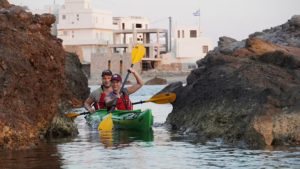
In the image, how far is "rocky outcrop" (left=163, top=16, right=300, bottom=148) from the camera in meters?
15.4

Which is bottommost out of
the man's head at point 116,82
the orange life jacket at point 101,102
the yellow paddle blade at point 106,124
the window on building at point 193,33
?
the yellow paddle blade at point 106,124

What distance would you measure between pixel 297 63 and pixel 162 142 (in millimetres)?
3773

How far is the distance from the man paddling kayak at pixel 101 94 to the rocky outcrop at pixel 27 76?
3740 millimetres

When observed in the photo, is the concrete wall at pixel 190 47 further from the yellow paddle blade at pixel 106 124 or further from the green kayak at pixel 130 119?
the yellow paddle blade at pixel 106 124

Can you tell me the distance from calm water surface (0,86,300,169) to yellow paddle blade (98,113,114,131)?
8.34 ft

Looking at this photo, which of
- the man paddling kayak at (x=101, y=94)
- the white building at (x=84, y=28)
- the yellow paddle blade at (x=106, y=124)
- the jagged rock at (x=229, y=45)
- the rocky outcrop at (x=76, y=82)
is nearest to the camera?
Result: the yellow paddle blade at (x=106, y=124)

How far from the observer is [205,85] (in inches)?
768

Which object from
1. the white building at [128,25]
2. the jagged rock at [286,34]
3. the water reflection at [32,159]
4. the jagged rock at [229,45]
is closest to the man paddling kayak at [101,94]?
the jagged rock at [229,45]

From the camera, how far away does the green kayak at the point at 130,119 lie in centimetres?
2027

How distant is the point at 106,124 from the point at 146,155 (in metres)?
6.12

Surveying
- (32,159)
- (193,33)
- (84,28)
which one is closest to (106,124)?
(32,159)

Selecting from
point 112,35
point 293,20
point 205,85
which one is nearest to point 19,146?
point 205,85

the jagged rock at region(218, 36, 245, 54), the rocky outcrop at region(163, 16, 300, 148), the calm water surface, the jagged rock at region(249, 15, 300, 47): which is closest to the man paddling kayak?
the rocky outcrop at region(163, 16, 300, 148)

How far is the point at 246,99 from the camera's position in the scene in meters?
16.8
